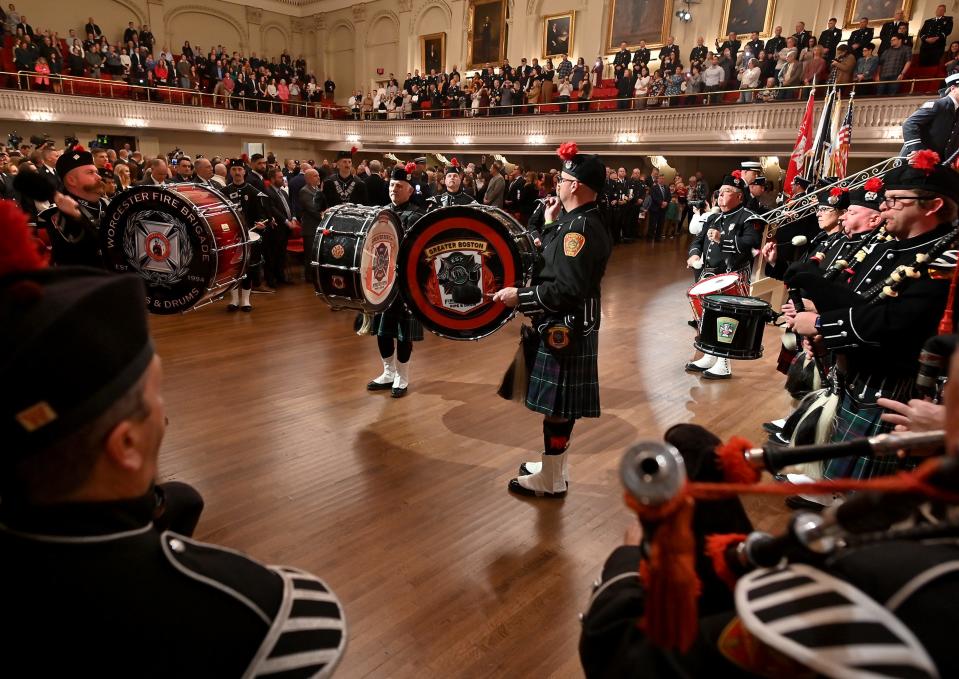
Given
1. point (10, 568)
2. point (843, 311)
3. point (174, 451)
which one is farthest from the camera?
point (174, 451)

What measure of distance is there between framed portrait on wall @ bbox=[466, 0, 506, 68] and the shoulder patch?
17688mm

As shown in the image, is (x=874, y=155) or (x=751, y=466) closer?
(x=751, y=466)

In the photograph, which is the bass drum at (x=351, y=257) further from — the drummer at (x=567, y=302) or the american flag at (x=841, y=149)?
the american flag at (x=841, y=149)

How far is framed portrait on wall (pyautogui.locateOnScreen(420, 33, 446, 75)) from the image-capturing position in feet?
63.8

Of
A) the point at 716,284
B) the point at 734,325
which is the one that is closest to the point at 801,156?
the point at 716,284

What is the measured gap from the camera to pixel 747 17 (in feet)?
44.9

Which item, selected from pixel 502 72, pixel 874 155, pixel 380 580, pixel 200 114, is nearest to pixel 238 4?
pixel 200 114

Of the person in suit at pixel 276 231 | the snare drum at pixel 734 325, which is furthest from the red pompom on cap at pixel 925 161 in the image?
the person in suit at pixel 276 231

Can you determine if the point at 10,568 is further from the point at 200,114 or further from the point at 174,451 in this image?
the point at 200,114

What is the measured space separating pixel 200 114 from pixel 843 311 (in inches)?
700

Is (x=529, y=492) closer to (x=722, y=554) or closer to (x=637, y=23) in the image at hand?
(x=722, y=554)

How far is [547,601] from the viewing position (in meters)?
2.12

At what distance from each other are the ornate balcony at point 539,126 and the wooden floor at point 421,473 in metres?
7.84

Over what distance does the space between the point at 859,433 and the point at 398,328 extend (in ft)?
8.65
